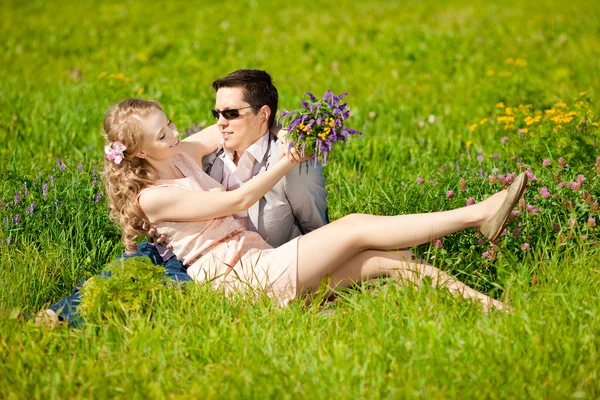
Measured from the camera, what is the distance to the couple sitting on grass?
3754mm

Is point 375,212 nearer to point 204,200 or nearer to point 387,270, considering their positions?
point 387,270

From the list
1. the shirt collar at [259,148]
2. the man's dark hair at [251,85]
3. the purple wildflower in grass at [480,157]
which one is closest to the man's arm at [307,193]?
the shirt collar at [259,148]

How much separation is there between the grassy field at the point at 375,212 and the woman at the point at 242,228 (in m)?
0.15

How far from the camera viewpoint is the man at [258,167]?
13.6 ft

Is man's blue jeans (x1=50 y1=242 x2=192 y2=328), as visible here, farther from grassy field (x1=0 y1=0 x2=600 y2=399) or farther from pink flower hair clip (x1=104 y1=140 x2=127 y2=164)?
pink flower hair clip (x1=104 y1=140 x2=127 y2=164)

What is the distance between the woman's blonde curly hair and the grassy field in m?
Result: 0.34

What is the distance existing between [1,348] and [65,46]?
7.46m

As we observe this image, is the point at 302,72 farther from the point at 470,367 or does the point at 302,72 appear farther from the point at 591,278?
the point at 470,367

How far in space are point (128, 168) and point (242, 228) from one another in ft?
2.27

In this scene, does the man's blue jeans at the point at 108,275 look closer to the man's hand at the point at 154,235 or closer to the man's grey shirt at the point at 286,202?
the man's hand at the point at 154,235

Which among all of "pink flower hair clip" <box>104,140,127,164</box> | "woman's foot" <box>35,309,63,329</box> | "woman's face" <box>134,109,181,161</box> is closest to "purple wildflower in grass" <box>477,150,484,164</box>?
"woman's face" <box>134,109,181,161</box>

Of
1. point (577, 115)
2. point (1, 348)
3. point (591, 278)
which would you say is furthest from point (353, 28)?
point (1, 348)

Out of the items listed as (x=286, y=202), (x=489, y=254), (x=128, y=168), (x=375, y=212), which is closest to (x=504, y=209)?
(x=489, y=254)

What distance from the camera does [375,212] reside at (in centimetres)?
457
